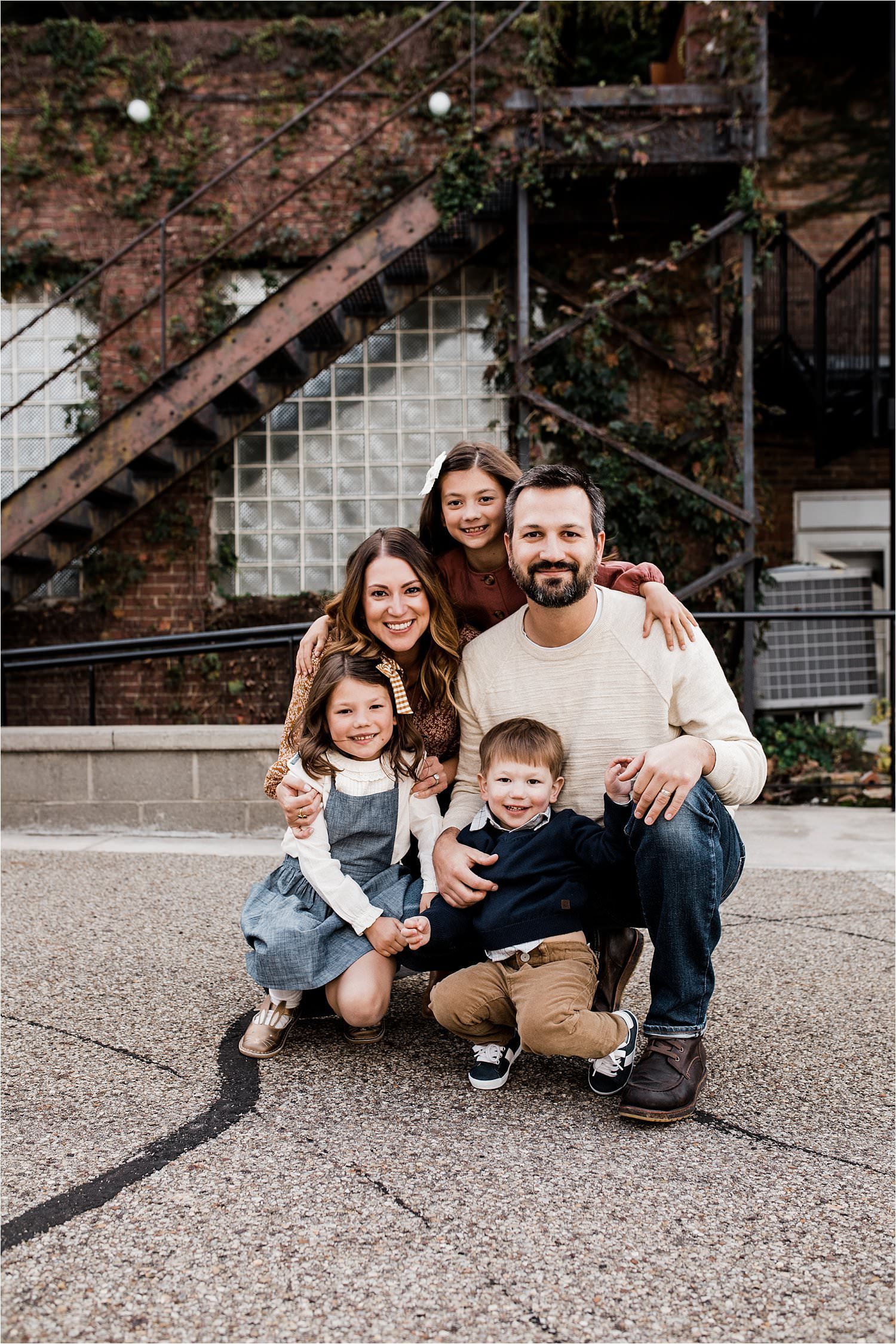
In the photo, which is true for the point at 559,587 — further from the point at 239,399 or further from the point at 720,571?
the point at 239,399

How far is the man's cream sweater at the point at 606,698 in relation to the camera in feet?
7.48

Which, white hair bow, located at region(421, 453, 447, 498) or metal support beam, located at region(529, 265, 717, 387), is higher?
metal support beam, located at region(529, 265, 717, 387)

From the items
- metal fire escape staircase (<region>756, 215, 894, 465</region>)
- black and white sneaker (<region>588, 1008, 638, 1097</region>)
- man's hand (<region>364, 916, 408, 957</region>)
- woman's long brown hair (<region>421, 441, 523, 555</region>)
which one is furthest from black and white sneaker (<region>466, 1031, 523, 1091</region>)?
metal fire escape staircase (<region>756, 215, 894, 465</region>)

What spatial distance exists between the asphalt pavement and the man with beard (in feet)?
0.77

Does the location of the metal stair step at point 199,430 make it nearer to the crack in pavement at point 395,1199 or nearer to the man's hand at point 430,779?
the man's hand at point 430,779

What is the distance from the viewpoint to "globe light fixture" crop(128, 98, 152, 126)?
8344mm

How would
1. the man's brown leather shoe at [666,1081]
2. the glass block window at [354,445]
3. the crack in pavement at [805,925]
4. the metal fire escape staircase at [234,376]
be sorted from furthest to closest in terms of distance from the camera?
the glass block window at [354,445], the metal fire escape staircase at [234,376], the crack in pavement at [805,925], the man's brown leather shoe at [666,1081]

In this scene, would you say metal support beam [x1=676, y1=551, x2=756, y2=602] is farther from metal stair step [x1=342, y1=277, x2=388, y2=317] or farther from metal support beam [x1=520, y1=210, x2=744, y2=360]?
metal stair step [x1=342, y1=277, x2=388, y2=317]

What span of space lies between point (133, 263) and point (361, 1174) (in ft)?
27.2

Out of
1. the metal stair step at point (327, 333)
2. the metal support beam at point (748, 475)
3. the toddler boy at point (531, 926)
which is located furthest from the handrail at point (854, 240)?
the toddler boy at point (531, 926)

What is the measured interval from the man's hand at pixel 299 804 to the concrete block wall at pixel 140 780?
265 centimetres

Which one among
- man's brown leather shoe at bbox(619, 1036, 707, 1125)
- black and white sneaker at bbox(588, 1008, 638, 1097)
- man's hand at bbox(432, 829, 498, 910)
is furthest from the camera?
man's hand at bbox(432, 829, 498, 910)

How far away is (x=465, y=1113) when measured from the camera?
2.04 meters

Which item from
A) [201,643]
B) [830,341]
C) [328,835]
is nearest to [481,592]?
[328,835]
